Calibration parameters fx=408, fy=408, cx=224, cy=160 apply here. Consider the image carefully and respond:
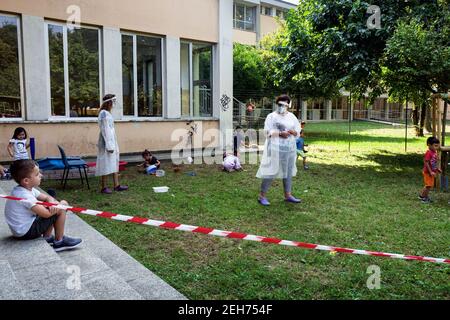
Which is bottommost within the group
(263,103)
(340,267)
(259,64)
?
(340,267)

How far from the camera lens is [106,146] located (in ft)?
25.0

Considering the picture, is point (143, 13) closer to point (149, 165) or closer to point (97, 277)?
point (149, 165)

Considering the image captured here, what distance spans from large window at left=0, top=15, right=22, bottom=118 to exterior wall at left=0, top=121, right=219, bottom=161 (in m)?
0.51

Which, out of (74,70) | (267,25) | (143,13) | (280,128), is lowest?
(280,128)

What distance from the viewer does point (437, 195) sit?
823 cm

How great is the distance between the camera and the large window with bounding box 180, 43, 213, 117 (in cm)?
1320

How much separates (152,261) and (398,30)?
26.3 feet

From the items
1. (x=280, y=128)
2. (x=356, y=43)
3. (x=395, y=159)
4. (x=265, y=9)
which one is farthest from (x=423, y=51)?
(x=265, y=9)

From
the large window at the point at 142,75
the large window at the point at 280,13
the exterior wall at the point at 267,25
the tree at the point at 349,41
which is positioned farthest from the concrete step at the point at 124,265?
the large window at the point at 280,13

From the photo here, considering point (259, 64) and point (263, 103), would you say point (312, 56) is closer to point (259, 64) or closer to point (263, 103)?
point (259, 64)

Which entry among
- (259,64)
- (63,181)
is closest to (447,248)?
(63,181)

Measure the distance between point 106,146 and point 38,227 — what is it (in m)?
3.58
